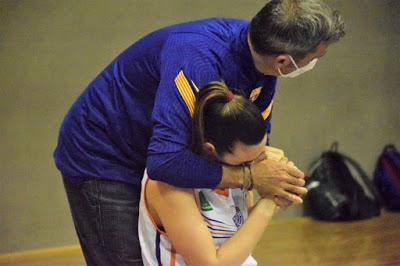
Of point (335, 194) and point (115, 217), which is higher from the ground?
point (115, 217)

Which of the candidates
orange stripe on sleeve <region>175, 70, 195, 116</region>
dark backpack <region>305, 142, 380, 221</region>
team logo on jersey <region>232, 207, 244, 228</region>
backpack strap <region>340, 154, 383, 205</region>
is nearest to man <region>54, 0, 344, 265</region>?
orange stripe on sleeve <region>175, 70, 195, 116</region>

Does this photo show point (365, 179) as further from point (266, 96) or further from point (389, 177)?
point (266, 96)

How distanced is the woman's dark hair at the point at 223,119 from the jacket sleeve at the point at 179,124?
2 cm

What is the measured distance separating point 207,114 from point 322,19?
0.32m

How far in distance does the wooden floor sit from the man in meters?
1.78

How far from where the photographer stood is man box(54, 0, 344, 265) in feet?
4.52

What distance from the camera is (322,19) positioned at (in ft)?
4.53

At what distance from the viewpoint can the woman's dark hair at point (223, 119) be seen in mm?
1393

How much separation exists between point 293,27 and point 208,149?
1.06 ft

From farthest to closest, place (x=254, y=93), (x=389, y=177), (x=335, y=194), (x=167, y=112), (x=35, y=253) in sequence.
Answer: (x=389, y=177)
(x=335, y=194)
(x=35, y=253)
(x=254, y=93)
(x=167, y=112)

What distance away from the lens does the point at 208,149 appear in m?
1.44

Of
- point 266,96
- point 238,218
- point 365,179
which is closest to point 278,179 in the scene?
Answer: point 238,218

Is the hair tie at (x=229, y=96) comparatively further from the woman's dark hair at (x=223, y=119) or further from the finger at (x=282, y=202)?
the finger at (x=282, y=202)

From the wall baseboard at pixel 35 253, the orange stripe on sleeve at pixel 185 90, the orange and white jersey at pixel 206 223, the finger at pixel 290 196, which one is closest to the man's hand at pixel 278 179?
the finger at pixel 290 196
